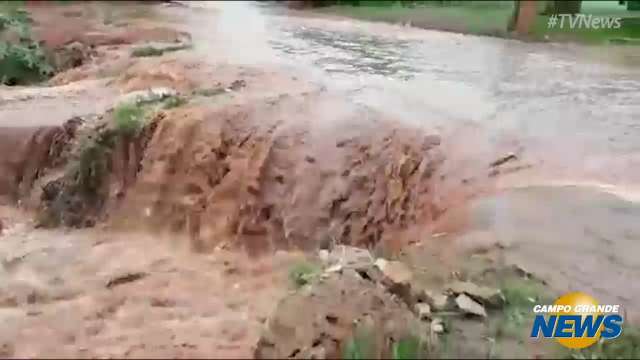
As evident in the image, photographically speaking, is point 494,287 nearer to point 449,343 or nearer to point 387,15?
point 449,343

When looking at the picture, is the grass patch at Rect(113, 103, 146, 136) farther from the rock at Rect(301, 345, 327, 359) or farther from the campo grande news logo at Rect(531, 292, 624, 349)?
the campo grande news logo at Rect(531, 292, 624, 349)

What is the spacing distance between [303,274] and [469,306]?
885mm

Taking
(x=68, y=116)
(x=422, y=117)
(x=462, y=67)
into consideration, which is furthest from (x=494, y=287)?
(x=462, y=67)

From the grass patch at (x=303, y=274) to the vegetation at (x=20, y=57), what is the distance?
7.35m

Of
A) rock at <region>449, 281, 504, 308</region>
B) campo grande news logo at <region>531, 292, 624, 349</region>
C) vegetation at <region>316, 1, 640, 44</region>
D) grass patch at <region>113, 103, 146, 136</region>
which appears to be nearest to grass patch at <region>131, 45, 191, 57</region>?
grass patch at <region>113, 103, 146, 136</region>

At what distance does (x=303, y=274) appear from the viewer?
439 cm

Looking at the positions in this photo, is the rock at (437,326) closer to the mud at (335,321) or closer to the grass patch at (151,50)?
the mud at (335,321)

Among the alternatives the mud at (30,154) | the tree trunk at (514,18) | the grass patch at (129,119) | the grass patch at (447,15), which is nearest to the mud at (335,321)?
the grass patch at (129,119)

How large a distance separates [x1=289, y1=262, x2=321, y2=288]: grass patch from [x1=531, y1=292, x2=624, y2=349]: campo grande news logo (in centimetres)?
98

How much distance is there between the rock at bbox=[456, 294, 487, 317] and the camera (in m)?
3.76

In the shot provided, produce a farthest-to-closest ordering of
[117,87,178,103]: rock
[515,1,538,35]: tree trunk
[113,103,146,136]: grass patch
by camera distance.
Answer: [515,1,538,35]: tree trunk, [117,87,178,103]: rock, [113,103,146,136]: grass patch

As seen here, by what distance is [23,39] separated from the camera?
1235cm

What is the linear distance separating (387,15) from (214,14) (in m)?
3.26

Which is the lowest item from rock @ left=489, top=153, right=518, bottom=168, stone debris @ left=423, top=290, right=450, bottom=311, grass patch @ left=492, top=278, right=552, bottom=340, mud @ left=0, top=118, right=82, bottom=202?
mud @ left=0, top=118, right=82, bottom=202
